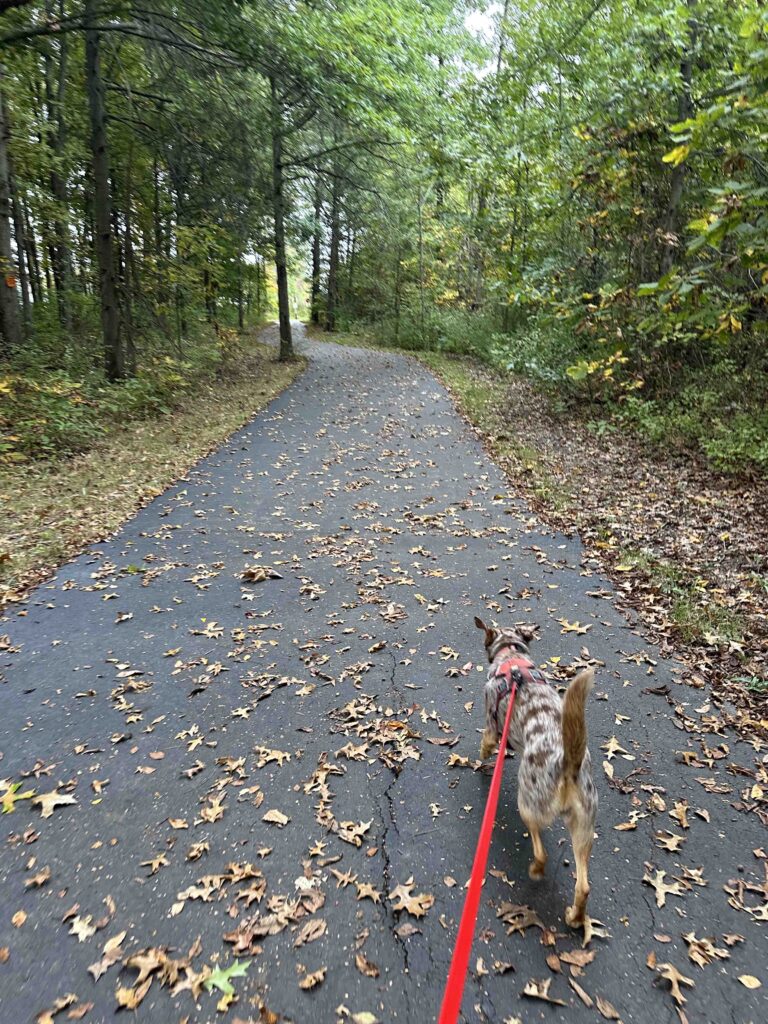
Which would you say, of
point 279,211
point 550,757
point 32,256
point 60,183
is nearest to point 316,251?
point 279,211

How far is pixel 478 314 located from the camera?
25234 mm

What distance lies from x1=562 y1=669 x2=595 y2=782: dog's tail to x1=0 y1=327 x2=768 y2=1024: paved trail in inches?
34.4

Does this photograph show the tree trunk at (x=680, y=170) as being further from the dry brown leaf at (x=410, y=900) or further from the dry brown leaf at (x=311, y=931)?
the dry brown leaf at (x=311, y=931)

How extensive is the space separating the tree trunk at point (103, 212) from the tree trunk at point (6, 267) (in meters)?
1.68

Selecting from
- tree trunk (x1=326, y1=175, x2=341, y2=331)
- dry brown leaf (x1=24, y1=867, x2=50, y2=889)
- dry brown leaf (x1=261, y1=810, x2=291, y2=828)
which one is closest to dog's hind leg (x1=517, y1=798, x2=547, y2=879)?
dry brown leaf (x1=261, y1=810, x2=291, y2=828)

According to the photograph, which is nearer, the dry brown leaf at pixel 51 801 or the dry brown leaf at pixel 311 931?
the dry brown leaf at pixel 311 931

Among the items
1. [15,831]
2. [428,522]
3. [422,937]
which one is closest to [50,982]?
[15,831]

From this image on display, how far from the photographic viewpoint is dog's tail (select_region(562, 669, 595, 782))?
234 cm

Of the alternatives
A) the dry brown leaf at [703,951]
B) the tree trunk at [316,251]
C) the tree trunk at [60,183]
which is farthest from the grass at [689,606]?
the tree trunk at [316,251]

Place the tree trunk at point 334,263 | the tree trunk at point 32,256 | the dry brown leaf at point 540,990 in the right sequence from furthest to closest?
1. the tree trunk at point 334,263
2. the tree trunk at point 32,256
3. the dry brown leaf at point 540,990

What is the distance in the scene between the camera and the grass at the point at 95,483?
267 inches

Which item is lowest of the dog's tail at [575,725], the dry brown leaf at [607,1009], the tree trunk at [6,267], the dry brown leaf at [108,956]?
the dry brown leaf at [108,956]

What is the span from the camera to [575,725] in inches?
96.2

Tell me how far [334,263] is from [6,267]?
22.0 metres
